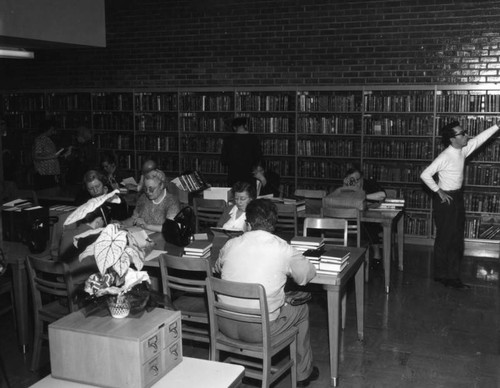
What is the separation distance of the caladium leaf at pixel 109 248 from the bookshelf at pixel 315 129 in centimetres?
644

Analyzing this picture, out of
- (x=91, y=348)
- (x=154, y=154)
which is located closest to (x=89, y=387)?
(x=91, y=348)

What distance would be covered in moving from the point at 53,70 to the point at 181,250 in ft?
23.6

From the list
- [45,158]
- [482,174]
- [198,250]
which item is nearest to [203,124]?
[45,158]

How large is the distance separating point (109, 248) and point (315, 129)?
6639mm

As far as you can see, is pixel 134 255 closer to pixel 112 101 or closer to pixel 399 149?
pixel 399 149

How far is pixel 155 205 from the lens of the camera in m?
5.62

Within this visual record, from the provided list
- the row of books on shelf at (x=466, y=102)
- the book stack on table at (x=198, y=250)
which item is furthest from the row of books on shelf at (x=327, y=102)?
the book stack on table at (x=198, y=250)

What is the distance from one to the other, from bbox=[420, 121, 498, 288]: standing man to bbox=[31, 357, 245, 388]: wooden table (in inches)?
176

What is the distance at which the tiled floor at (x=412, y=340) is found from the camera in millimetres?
4449

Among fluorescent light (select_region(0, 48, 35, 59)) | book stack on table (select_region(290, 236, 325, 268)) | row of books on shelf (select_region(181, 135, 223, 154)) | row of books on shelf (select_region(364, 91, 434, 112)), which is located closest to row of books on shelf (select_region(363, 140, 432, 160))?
row of books on shelf (select_region(364, 91, 434, 112))

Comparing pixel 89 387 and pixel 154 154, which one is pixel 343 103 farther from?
pixel 89 387

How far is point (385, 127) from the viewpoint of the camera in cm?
854

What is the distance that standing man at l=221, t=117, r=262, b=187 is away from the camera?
8.45 metres

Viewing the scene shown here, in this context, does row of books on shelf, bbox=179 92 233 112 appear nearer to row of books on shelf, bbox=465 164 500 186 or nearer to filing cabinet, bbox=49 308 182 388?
row of books on shelf, bbox=465 164 500 186
